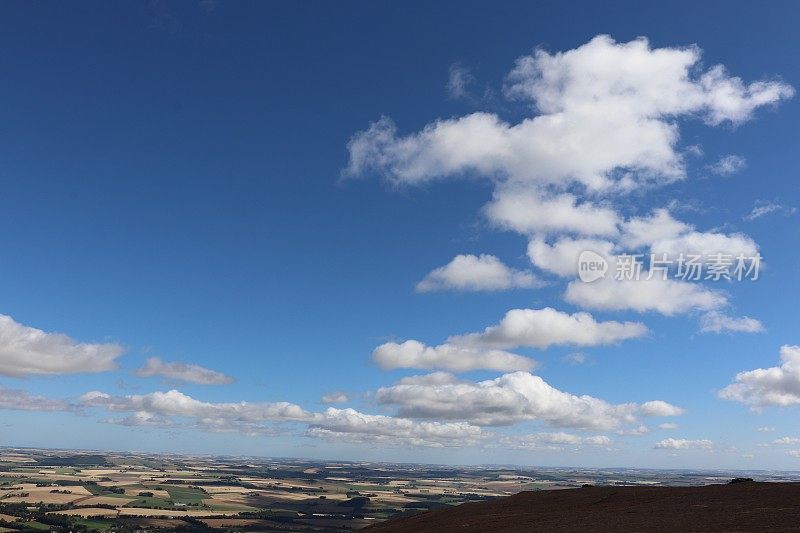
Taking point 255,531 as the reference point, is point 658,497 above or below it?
above

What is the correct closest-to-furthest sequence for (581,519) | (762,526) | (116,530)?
(762,526)
(581,519)
(116,530)

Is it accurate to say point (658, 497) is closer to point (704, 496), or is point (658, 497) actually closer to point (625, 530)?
point (704, 496)

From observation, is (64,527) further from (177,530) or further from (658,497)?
(658,497)

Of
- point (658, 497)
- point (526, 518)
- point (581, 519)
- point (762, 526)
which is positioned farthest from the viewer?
point (658, 497)

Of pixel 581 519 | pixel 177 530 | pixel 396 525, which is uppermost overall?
pixel 581 519

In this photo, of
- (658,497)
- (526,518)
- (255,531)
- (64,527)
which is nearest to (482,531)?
(526,518)

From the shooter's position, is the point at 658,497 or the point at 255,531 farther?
the point at 255,531

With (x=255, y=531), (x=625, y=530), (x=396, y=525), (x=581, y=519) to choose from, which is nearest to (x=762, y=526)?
(x=625, y=530)
